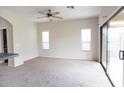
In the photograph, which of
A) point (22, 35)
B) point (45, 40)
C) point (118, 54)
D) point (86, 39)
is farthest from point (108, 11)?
point (45, 40)

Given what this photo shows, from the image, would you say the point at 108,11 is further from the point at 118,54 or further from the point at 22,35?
the point at 22,35

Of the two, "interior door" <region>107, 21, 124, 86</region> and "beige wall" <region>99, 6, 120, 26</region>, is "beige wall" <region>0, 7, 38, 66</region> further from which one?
"interior door" <region>107, 21, 124, 86</region>

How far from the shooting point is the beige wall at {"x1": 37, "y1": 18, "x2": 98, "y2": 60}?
7102 millimetres

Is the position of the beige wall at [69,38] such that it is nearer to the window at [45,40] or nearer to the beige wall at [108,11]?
the window at [45,40]

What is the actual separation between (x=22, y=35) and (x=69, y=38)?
9.42ft

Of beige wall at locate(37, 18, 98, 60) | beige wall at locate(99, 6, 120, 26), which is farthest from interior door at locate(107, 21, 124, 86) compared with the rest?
beige wall at locate(37, 18, 98, 60)

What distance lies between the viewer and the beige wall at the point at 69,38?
7.10m

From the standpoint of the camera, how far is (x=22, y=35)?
6535mm

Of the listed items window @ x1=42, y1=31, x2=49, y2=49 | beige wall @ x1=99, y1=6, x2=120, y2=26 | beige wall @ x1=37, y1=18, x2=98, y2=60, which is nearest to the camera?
beige wall @ x1=99, y1=6, x2=120, y2=26

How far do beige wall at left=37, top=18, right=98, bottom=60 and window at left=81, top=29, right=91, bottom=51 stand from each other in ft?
0.61

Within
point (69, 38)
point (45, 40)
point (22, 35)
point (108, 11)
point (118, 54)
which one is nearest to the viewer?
point (118, 54)

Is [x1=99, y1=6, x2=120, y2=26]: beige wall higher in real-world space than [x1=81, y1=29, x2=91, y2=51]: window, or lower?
higher
